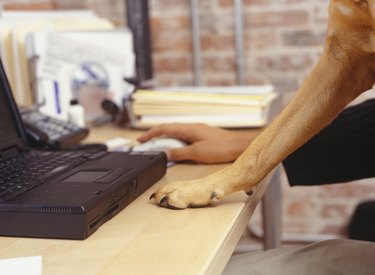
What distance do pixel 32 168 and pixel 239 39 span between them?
1.37 meters

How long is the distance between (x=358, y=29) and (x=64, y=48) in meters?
0.94

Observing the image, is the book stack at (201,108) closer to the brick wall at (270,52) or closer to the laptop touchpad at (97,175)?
the laptop touchpad at (97,175)

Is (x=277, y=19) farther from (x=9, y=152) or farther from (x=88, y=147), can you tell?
(x=9, y=152)

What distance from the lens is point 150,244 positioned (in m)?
0.64

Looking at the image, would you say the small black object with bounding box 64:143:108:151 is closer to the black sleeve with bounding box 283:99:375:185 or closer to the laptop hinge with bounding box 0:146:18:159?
the laptop hinge with bounding box 0:146:18:159

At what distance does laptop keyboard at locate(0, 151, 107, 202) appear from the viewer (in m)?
0.76

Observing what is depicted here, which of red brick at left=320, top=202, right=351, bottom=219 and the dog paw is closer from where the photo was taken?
the dog paw

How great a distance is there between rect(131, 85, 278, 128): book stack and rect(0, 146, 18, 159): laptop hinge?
46 cm

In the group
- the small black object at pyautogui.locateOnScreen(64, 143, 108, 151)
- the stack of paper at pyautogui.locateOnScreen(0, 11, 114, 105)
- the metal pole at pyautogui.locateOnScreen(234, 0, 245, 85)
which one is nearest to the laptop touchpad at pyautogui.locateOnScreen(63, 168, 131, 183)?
the small black object at pyautogui.locateOnScreen(64, 143, 108, 151)

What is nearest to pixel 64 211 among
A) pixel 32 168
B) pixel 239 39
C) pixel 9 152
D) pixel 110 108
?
pixel 32 168

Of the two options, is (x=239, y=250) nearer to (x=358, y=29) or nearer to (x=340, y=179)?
(x=340, y=179)

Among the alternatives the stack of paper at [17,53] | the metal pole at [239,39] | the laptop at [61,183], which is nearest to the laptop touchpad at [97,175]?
the laptop at [61,183]

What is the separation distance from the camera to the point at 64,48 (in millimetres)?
1592

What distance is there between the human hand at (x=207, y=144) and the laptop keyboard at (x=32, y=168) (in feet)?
0.50
